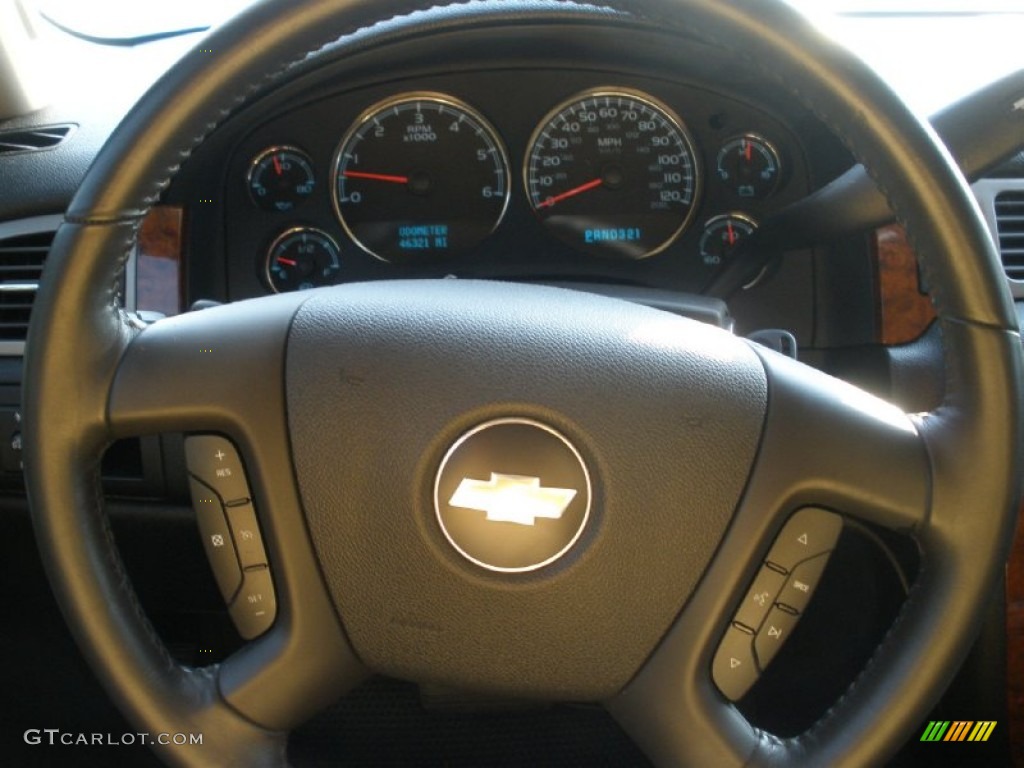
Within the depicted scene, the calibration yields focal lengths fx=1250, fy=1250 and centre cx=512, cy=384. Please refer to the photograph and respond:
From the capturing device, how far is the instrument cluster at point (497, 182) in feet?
5.59

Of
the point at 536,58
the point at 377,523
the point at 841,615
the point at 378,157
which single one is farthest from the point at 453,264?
the point at 377,523

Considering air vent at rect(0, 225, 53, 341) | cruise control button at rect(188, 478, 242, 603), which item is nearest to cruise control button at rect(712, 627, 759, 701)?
cruise control button at rect(188, 478, 242, 603)

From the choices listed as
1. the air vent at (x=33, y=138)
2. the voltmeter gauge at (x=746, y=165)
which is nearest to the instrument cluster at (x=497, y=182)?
the voltmeter gauge at (x=746, y=165)

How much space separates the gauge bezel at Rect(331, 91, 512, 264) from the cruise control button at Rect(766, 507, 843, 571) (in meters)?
0.85

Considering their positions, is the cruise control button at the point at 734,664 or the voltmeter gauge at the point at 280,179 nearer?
the cruise control button at the point at 734,664

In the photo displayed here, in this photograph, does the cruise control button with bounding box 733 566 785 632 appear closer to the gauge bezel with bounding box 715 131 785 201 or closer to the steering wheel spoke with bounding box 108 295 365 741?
the steering wheel spoke with bounding box 108 295 365 741

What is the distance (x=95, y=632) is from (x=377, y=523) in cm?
22

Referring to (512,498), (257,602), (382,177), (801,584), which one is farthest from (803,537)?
(382,177)

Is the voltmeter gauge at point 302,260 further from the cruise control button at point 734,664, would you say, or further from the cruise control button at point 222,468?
the cruise control button at point 734,664

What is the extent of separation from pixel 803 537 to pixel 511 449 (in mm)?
244

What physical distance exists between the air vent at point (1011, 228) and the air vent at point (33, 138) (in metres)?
1.25

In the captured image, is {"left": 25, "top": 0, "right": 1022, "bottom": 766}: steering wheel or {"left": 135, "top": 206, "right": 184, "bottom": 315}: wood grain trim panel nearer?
{"left": 25, "top": 0, "right": 1022, "bottom": 766}: steering wheel

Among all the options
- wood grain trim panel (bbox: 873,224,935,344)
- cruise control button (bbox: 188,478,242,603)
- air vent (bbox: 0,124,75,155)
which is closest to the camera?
cruise control button (bbox: 188,478,242,603)

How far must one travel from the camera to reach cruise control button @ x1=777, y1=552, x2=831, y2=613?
3.22 feet
